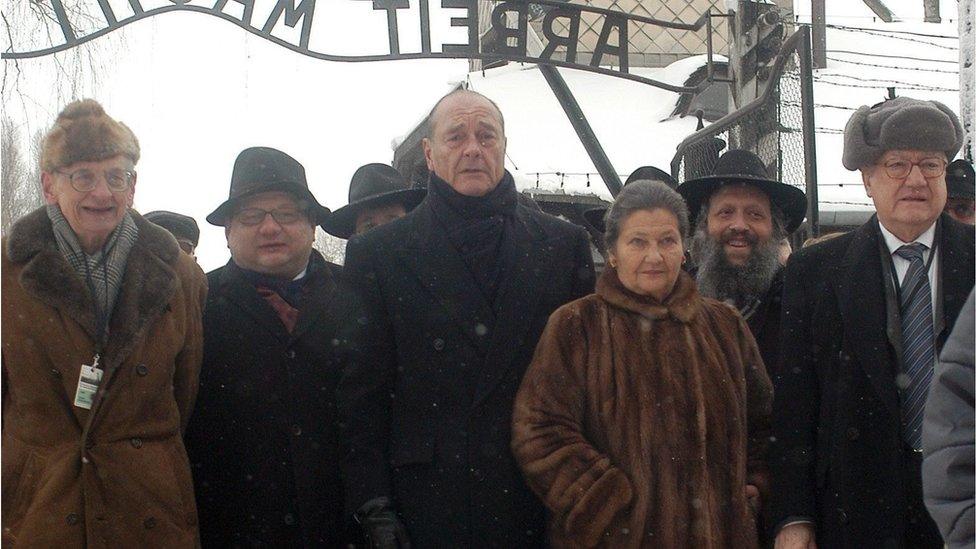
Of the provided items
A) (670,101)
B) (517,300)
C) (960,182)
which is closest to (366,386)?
(517,300)

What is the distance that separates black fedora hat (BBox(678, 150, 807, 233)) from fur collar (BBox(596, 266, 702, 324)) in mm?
944

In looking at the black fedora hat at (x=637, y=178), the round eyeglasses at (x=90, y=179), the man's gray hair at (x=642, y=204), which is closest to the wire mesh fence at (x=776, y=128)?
the black fedora hat at (x=637, y=178)

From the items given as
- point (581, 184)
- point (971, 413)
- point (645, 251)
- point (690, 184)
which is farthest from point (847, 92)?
point (971, 413)

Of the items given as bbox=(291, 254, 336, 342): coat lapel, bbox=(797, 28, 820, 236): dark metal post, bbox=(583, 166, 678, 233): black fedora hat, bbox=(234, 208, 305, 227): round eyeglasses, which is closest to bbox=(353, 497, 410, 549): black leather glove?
bbox=(291, 254, 336, 342): coat lapel

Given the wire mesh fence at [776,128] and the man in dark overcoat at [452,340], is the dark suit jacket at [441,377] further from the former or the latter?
the wire mesh fence at [776,128]

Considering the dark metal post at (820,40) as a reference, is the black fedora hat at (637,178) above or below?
below

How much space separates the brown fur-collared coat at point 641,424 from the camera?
3246 mm

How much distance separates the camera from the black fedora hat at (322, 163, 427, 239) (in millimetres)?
5171

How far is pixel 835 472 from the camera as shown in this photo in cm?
321

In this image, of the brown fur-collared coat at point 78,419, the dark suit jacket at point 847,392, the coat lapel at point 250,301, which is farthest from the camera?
the coat lapel at point 250,301

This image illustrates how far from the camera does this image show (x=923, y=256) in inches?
129

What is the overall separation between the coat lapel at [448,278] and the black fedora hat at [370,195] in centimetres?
127

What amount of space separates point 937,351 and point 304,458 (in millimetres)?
2100

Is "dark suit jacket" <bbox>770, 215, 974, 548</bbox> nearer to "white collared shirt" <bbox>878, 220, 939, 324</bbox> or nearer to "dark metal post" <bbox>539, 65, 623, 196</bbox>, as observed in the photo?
"white collared shirt" <bbox>878, 220, 939, 324</bbox>
